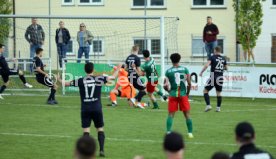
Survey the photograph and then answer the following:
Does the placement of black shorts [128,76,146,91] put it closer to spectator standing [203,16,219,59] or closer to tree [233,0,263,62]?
spectator standing [203,16,219,59]

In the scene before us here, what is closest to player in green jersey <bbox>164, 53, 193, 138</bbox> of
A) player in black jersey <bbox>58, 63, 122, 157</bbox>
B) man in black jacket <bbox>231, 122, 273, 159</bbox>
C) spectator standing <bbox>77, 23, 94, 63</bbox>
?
player in black jersey <bbox>58, 63, 122, 157</bbox>

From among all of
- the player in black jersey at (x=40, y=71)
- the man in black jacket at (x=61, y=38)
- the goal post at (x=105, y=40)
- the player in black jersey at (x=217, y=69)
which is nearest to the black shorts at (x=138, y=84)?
the player in black jersey at (x=217, y=69)

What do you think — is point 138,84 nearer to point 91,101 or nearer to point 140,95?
point 140,95

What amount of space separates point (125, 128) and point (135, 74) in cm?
659

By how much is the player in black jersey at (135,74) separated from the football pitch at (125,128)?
65 cm

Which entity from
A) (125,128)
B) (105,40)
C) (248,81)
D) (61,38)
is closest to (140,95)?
(248,81)

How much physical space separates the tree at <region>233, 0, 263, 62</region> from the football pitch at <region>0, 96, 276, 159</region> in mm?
13024

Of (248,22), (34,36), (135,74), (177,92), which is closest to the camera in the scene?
(177,92)

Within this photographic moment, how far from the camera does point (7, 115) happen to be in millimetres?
25078

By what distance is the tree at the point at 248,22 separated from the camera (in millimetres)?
43781

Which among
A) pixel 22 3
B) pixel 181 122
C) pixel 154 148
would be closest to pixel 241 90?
pixel 181 122

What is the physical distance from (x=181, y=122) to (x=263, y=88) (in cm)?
815

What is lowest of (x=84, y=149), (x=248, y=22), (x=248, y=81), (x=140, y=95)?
(x=140, y=95)

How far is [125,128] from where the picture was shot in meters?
21.8
